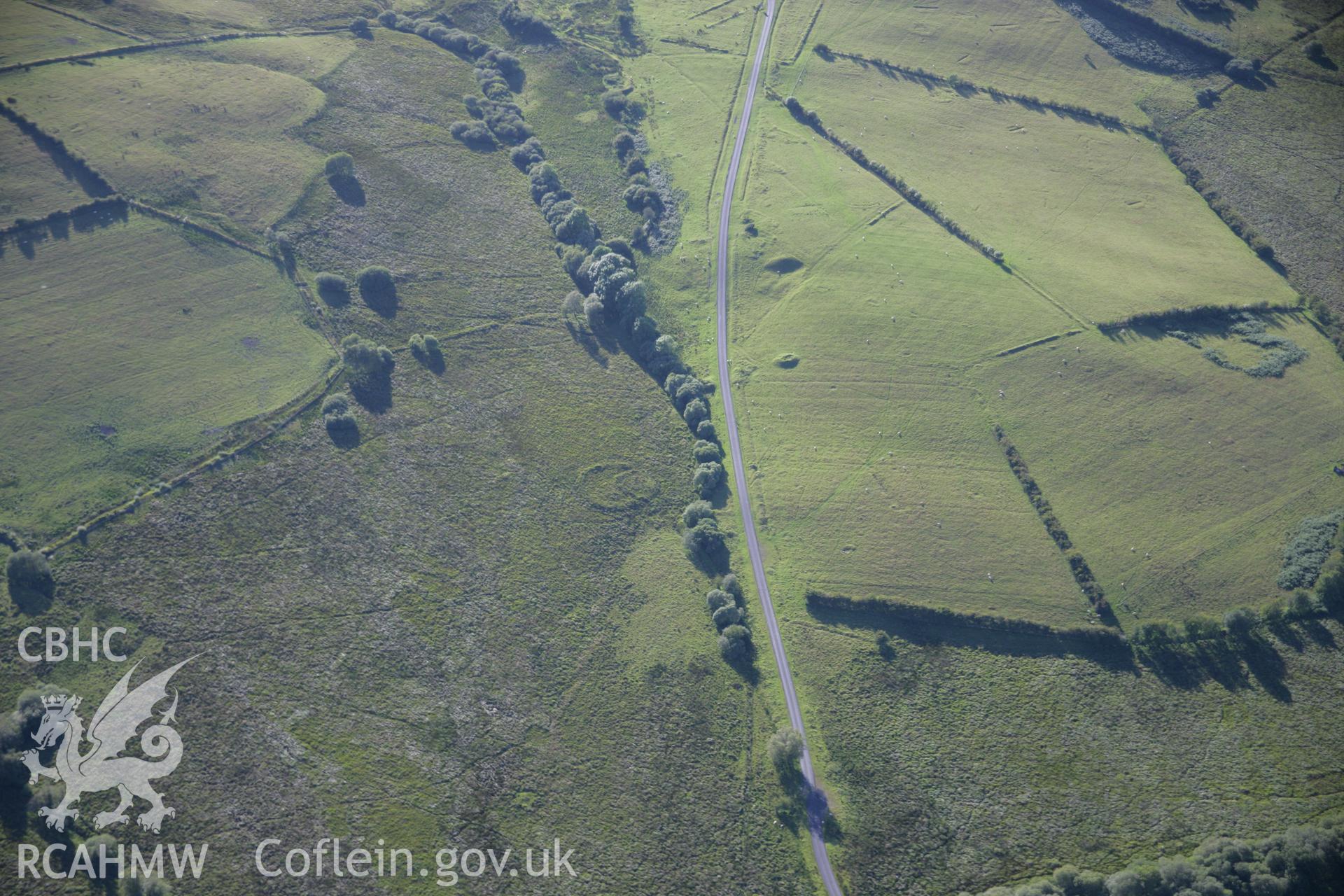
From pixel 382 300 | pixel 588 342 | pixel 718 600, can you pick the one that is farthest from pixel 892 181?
pixel 382 300

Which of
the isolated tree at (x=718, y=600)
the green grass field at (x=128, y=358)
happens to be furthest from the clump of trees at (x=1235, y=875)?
the green grass field at (x=128, y=358)

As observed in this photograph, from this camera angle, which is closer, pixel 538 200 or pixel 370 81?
pixel 538 200

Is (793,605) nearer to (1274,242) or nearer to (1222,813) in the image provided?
(1222,813)

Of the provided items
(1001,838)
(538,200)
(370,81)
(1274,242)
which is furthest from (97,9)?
(1274,242)

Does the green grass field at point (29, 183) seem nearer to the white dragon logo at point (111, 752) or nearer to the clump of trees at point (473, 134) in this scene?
the clump of trees at point (473, 134)

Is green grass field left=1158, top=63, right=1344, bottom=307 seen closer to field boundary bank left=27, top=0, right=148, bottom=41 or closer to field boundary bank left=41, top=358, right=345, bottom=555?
field boundary bank left=41, top=358, right=345, bottom=555
